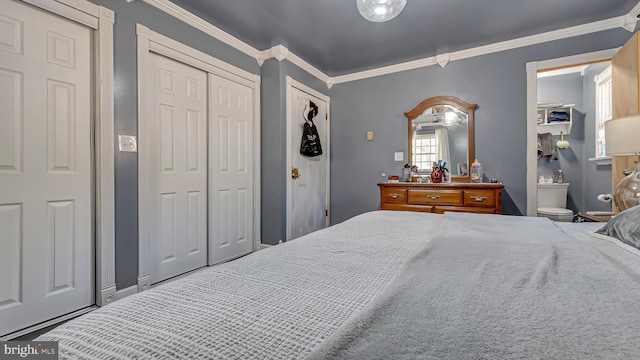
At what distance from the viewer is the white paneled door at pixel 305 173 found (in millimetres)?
3268

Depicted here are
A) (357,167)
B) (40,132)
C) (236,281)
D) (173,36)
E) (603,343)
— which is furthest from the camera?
(357,167)

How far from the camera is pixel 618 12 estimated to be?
2.45 metres

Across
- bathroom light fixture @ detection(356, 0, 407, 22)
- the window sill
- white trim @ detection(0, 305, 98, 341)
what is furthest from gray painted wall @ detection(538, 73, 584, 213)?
white trim @ detection(0, 305, 98, 341)

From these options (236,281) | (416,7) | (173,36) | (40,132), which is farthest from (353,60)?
(236,281)

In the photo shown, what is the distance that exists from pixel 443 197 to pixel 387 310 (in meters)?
2.63

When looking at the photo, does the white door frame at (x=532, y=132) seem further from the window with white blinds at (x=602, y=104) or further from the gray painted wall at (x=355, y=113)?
the window with white blinds at (x=602, y=104)

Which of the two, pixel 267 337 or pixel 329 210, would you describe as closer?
pixel 267 337

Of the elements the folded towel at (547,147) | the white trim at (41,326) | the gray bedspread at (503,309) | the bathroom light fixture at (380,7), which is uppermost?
the bathroom light fixture at (380,7)

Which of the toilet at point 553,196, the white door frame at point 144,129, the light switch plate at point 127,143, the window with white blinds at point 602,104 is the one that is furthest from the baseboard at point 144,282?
the window with white blinds at point 602,104

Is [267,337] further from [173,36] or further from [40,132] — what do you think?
[173,36]

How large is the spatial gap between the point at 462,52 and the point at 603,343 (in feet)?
11.3

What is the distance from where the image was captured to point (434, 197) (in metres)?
2.90

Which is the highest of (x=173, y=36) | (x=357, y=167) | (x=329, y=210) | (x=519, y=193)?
(x=173, y=36)

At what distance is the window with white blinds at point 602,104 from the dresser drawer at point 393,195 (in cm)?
260
